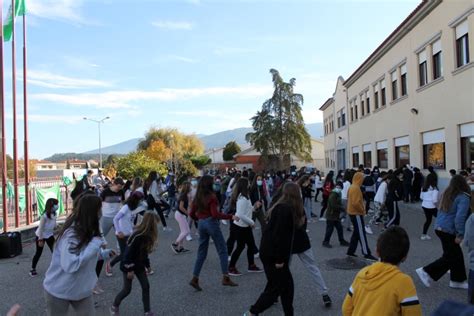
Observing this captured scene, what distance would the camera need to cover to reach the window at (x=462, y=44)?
1519cm

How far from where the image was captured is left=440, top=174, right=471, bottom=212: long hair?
19.3 ft

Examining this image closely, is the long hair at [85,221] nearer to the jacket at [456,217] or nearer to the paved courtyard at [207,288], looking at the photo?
the paved courtyard at [207,288]

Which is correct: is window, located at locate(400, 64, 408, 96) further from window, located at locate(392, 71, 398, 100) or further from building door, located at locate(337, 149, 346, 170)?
building door, located at locate(337, 149, 346, 170)

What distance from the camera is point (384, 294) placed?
8.64ft

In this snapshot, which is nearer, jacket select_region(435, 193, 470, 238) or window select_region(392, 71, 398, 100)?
jacket select_region(435, 193, 470, 238)

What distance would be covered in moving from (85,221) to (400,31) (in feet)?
70.8

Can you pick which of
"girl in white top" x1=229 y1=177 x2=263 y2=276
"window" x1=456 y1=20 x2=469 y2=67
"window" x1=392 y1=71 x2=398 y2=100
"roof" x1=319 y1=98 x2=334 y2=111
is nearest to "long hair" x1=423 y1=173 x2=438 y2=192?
"girl in white top" x1=229 y1=177 x2=263 y2=276

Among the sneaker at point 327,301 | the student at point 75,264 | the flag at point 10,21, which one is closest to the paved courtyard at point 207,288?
the sneaker at point 327,301

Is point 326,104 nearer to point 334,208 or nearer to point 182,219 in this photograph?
point 334,208

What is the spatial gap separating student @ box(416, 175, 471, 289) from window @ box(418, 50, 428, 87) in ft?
48.9

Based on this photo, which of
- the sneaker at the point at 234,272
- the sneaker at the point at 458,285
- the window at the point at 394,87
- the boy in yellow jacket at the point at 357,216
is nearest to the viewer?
the sneaker at the point at 458,285

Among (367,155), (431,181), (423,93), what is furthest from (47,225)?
(367,155)

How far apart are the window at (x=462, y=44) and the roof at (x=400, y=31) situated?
80.3 inches

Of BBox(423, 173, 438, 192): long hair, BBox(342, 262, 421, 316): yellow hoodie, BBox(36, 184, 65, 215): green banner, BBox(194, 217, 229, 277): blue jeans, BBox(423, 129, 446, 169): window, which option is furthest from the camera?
BBox(423, 129, 446, 169): window
